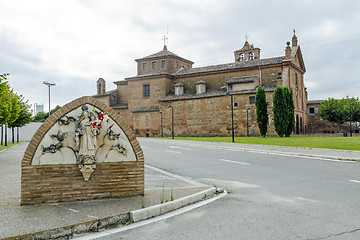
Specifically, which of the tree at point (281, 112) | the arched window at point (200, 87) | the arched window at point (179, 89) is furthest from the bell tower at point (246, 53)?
the tree at point (281, 112)

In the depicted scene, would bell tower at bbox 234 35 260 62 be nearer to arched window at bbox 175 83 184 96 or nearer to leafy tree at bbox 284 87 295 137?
arched window at bbox 175 83 184 96

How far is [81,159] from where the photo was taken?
577 centimetres

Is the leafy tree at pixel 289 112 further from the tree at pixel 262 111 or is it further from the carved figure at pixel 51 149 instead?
the carved figure at pixel 51 149

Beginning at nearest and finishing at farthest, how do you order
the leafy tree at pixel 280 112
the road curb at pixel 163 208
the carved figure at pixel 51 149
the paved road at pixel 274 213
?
the paved road at pixel 274 213 < the road curb at pixel 163 208 < the carved figure at pixel 51 149 < the leafy tree at pixel 280 112

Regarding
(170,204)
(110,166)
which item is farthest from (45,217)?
(170,204)

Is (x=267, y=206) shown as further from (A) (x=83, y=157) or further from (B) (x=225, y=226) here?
(A) (x=83, y=157)

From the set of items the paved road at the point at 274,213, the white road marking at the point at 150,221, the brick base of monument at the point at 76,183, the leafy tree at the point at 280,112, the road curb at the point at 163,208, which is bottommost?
the white road marking at the point at 150,221

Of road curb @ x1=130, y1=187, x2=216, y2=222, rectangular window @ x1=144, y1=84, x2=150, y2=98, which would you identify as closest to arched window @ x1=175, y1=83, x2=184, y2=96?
rectangular window @ x1=144, y1=84, x2=150, y2=98

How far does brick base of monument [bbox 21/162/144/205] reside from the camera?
559 cm

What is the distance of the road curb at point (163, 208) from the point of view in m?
5.14

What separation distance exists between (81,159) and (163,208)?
73.0 inches

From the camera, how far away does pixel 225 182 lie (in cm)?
892

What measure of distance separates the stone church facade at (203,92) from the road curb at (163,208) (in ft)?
128

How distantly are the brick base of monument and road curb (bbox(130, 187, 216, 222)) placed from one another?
869mm
